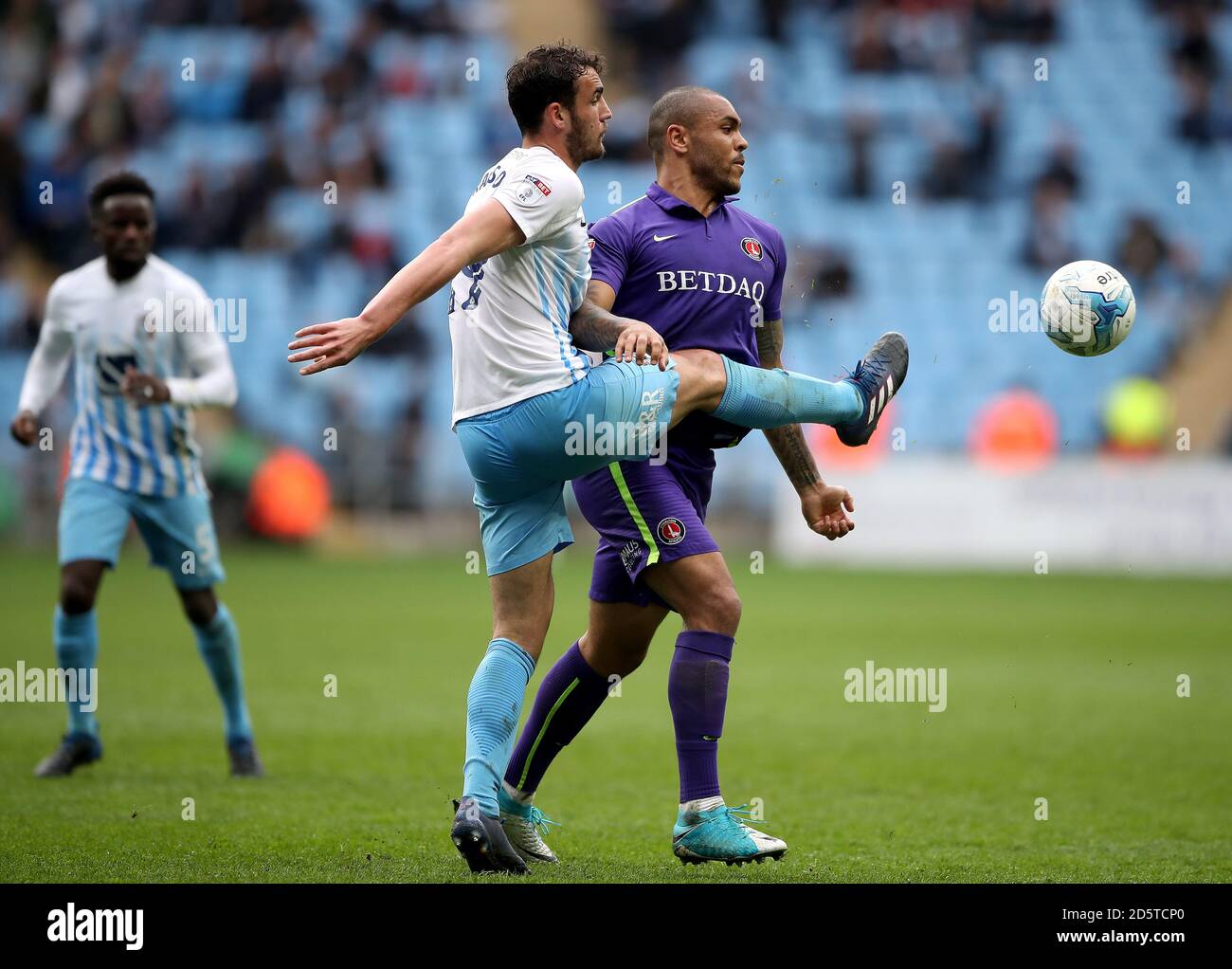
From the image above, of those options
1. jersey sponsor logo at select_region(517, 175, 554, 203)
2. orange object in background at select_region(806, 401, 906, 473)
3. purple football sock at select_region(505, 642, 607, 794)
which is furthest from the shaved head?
orange object in background at select_region(806, 401, 906, 473)

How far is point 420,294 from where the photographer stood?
15.1ft

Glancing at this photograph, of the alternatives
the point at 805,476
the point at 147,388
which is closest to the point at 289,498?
the point at 147,388

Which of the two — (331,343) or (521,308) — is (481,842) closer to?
(331,343)

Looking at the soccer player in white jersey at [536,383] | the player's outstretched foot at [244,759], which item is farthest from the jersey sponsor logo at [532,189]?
the player's outstretched foot at [244,759]

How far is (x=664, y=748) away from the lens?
A: 8406 mm

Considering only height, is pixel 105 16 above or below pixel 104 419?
above

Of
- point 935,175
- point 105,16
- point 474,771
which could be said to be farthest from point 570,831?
point 105,16

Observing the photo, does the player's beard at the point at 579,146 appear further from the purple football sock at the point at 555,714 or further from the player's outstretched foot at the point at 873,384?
the purple football sock at the point at 555,714

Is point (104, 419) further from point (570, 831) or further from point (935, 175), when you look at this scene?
point (935, 175)

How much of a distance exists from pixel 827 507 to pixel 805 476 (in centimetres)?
14

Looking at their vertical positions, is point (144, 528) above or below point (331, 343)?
below

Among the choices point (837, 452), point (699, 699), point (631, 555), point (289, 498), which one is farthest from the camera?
point (289, 498)

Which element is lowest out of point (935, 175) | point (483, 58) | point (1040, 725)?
point (1040, 725)
